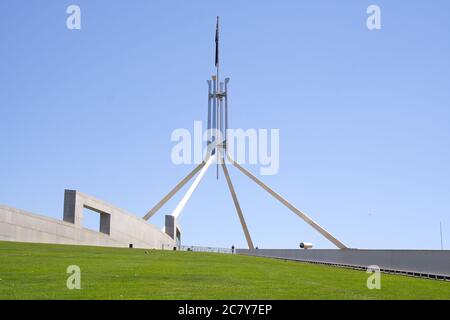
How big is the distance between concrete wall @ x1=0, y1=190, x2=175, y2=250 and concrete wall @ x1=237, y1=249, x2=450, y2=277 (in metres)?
9.34

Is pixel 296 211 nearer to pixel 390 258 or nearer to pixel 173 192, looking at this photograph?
pixel 173 192

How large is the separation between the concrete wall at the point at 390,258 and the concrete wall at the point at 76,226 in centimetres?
934

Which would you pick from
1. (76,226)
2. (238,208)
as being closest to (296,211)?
(238,208)

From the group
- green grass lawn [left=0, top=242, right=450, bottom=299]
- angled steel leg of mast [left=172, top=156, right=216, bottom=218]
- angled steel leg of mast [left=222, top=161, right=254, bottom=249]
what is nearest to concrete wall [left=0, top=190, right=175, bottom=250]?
angled steel leg of mast [left=172, top=156, right=216, bottom=218]

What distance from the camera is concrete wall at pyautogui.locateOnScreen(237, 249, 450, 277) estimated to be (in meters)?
17.1

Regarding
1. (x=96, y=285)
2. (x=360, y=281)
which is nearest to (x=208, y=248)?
(x=360, y=281)

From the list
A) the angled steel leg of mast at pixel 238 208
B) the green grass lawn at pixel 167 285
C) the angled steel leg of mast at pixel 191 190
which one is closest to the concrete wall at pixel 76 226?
the angled steel leg of mast at pixel 191 190

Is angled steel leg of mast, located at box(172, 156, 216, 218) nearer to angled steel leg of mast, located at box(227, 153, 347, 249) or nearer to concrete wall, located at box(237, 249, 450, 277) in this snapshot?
angled steel leg of mast, located at box(227, 153, 347, 249)

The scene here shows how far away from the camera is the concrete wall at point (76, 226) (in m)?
23.7

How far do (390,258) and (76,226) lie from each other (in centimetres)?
1422

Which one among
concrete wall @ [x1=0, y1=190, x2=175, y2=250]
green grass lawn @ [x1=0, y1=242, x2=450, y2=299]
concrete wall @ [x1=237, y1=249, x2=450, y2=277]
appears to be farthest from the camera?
concrete wall @ [x1=0, y1=190, x2=175, y2=250]
